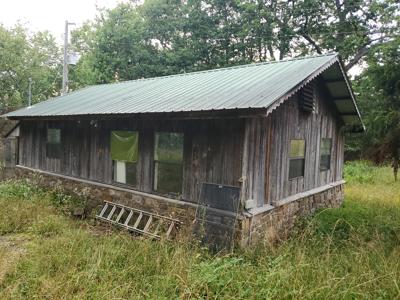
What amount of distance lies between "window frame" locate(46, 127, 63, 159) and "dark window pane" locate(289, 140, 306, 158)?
7.20m

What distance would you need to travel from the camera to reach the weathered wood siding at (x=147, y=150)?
6.47m

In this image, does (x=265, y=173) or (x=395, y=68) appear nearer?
(x=395, y=68)

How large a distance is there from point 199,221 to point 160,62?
69.5ft

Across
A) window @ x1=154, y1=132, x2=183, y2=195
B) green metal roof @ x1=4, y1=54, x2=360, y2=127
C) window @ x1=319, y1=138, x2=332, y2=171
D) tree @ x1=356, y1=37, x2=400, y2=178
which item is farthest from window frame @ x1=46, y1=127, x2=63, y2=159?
tree @ x1=356, y1=37, x2=400, y2=178

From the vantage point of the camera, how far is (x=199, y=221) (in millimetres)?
6406

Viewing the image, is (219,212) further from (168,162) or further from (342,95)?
(342,95)

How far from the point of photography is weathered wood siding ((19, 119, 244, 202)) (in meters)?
6.47

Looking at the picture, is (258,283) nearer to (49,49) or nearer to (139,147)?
(139,147)

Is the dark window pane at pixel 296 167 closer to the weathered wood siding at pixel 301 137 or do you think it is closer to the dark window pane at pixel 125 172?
the weathered wood siding at pixel 301 137

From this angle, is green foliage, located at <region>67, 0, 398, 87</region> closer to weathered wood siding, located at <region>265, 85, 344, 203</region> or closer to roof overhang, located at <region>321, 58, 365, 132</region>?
roof overhang, located at <region>321, 58, 365, 132</region>

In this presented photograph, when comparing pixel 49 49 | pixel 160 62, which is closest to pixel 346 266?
pixel 160 62

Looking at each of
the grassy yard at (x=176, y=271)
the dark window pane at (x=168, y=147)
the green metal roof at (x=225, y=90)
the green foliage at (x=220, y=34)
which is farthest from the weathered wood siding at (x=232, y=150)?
the green foliage at (x=220, y=34)

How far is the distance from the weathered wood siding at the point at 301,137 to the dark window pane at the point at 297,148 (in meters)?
0.14

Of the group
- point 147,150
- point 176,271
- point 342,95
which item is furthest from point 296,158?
point 176,271
